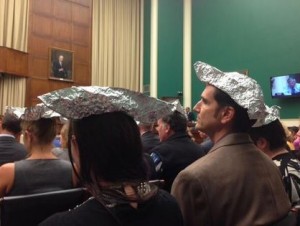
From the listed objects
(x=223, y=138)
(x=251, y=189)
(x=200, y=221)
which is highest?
(x=223, y=138)

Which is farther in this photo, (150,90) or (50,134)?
(150,90)

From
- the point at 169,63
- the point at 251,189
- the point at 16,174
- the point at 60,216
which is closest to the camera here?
the point at 60,216

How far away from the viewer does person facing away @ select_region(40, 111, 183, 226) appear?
1.23 metres

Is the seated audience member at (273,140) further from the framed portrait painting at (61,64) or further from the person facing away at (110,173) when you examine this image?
the framed portrait painting at (61,64)

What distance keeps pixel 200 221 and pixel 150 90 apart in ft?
40.6

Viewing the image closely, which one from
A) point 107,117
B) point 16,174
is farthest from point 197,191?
point 16,174

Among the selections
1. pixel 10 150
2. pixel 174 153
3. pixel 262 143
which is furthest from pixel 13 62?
pixel 262 143

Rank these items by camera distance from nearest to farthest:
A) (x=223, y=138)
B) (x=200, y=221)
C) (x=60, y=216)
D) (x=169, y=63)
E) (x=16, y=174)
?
1. (x=60, y=216)
2. (x=200, y=221)
3. (x=223, y=138)
4. (x=16, y=174)
5. (x=169, y=63)

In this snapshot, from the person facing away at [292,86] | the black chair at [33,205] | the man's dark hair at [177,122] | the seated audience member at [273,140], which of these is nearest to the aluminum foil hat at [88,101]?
the black chair at [33,205]

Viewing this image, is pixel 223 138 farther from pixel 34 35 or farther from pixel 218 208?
pixel 34 35

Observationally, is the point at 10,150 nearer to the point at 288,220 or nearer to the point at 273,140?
the point at 273,140

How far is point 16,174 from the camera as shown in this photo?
2400mm

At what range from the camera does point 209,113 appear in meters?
2.01

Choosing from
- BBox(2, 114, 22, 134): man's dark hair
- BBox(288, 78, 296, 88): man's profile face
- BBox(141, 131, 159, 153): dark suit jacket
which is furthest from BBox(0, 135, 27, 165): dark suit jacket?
BBox(288, 78, 296, 88): man's profile face
